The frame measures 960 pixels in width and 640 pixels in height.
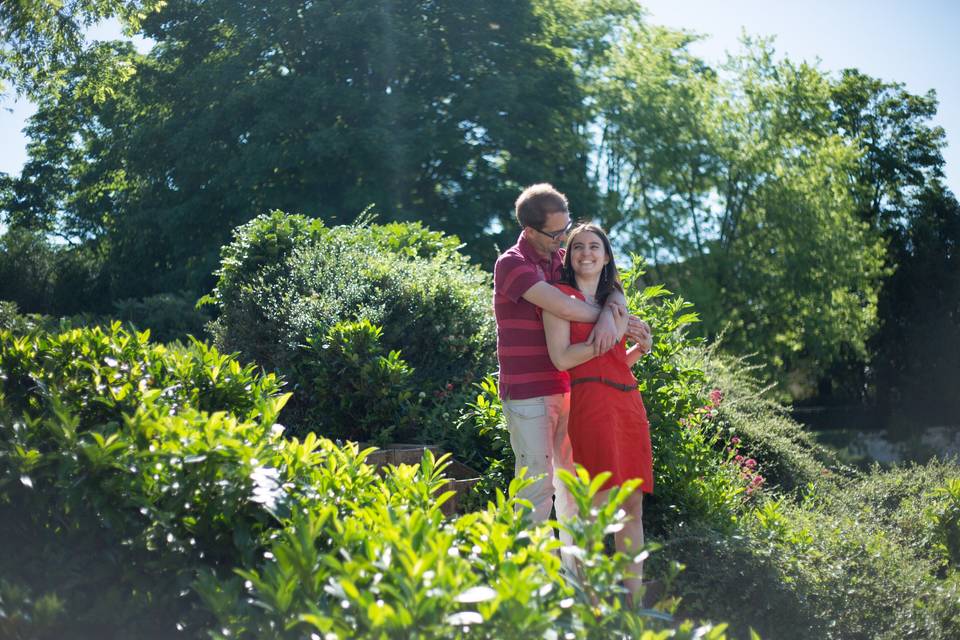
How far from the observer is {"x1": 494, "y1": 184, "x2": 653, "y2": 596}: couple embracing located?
4.80 m

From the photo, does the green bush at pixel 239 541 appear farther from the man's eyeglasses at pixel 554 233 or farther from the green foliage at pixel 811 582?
the green foliage at pixel 811 582

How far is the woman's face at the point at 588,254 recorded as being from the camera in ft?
16.1

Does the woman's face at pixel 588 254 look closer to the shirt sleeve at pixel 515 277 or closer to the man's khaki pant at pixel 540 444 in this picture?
the shirt sleeve at pixel 515 277

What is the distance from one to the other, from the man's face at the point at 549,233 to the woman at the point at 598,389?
8 centimetres

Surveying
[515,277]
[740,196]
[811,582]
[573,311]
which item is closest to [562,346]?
[573,311]

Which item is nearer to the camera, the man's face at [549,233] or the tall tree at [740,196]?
the man's face at [549,233]

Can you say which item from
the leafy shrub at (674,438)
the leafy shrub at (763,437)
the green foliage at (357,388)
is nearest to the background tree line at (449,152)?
the green foliage at (357,388)

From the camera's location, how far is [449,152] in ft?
72.1

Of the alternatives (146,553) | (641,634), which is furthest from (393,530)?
(146,553)

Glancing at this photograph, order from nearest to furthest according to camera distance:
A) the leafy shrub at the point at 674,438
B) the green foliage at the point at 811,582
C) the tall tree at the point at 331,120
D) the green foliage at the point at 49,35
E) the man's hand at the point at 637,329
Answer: the man's hand at the point at 637,329
the green foliage at the point at 811,582
the leafy shrub at the point at 674,438
the green foliage at the point at 49,35
the tall tree at the point at 331,120

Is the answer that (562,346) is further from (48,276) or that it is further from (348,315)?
(48,276)

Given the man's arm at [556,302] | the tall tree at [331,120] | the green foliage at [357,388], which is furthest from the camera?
the tall tree at [331,120]

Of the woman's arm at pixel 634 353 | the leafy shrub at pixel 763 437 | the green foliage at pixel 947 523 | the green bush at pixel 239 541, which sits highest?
the woman's arm at pixel 634 353

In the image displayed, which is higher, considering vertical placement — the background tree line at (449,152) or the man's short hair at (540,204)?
the background tree line at (449,152)
